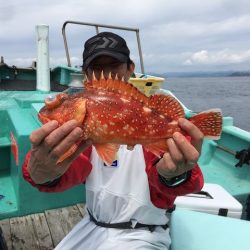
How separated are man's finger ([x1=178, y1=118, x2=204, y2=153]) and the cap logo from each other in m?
1.39

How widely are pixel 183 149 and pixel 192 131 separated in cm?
14

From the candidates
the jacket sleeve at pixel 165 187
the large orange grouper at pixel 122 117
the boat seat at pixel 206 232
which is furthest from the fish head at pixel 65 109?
the boat seat at pixel 206 232

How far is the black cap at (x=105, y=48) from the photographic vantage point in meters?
3.18

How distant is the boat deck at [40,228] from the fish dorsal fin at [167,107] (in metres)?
2.81

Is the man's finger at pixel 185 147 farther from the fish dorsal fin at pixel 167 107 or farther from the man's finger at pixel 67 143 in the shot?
the man's finger at pixel 67 143

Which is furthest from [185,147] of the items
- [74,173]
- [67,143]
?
[74,173]

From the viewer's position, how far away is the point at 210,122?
7.16 ft

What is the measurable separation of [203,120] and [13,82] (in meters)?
11.4

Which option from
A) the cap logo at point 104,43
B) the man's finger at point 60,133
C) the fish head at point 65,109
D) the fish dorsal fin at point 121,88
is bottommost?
the man's finger at point 60,133

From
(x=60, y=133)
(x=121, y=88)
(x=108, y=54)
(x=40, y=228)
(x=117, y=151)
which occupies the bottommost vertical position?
(x=40, y=228)

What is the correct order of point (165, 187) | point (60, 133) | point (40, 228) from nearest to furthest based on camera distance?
point (60, 133) < point (165, 187) < point (40, 228)

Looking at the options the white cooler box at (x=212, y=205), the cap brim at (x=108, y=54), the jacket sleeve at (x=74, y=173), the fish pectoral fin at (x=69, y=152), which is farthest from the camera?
the white cooler box at (x=212, y=205)

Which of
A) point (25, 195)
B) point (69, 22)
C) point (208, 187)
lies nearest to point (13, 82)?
point (69, 22)

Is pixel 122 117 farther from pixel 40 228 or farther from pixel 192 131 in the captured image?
pixel 40 228
